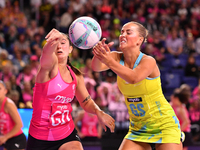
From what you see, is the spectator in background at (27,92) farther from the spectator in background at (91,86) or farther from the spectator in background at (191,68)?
the spectator in background at (191,68)

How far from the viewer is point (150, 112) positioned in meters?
3.69

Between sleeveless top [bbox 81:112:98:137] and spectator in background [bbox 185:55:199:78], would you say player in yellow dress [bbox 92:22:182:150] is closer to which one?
sleeveless top [bbox 81:112:98:137]

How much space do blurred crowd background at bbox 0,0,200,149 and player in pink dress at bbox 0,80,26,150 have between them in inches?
92.5

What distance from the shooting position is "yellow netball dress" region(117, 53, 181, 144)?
3645mm

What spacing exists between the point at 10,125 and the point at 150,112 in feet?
7.59

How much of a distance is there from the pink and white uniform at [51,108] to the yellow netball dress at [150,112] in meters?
0.75

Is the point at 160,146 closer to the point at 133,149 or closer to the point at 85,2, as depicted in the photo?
the point at 133,149

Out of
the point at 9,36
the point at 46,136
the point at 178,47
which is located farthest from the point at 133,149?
the point at 178,47

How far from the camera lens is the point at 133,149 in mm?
3691

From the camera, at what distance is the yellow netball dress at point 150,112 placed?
3.64 m

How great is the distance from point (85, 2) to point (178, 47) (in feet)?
14.6

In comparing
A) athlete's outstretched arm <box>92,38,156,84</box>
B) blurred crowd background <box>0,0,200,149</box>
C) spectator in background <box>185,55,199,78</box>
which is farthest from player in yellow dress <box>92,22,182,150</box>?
spectator in background <box>185,55,199,78</box>

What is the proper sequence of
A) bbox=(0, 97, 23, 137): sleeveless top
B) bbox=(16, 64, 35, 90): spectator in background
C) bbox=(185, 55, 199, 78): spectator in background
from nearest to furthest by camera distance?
bbox=(0, 97, 23, 137): sleeveless top
bbox=(16, 64, 35, 90): spectator in background
bbox=(185, 55, 199, 78): spectator in background

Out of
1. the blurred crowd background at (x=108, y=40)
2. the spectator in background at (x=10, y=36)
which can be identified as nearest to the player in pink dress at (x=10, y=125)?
the blurred crowd background at (x=108, y=40)
